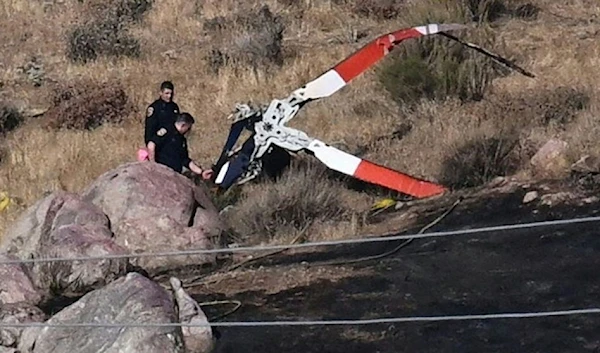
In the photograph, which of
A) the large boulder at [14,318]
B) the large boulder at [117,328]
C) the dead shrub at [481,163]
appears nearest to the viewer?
the large boulder at [117,328]

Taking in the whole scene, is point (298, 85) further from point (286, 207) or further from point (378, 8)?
point (286, 207)

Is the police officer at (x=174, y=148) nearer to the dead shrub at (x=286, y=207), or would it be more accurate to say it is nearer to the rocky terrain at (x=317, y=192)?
the rocky terrain at (x=317, y=192)

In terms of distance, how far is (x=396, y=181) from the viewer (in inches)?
501

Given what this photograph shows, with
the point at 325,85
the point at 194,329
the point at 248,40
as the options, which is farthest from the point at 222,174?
the point at 248,40

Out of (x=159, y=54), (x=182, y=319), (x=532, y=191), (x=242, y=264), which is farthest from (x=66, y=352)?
(x=159, y=54)

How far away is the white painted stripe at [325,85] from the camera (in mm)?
13156

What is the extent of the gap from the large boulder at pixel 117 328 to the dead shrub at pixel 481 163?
15.8 ft

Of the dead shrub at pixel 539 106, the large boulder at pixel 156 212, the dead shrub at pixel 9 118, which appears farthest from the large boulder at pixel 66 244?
the dead shrub at pixel 9 118

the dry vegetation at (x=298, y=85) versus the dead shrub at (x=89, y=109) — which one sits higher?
the dry vegetation at (x=298, y=85)

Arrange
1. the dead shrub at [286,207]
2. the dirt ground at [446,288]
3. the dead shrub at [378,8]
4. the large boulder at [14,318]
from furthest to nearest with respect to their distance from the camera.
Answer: the dead shrub at [378,8] → the dead shrub at [286,207] → the large boulder at [14,318] → the dirt ground at [446,288]

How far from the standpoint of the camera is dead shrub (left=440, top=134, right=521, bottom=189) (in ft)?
42.5

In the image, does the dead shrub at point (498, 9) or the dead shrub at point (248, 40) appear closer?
the dead shrub at point (248, 40)

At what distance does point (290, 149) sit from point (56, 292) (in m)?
3.48

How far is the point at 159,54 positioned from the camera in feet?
74.3
